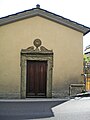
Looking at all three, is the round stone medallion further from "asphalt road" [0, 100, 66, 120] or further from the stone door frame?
"asphalt road" [0, 100, 66, 120]

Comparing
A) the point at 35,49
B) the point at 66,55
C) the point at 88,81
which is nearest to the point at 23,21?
the point at 35,49

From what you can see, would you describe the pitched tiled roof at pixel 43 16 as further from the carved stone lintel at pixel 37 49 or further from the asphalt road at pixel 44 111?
the asphalt road at pixel 44 111

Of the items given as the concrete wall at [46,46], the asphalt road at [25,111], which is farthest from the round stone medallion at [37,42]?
the asphalt road at [25,111]

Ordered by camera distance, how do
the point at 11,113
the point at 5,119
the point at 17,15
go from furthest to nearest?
the point at 17,15 < the point at 11,113 < the point at 5,119

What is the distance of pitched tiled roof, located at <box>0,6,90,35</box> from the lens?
17.8m

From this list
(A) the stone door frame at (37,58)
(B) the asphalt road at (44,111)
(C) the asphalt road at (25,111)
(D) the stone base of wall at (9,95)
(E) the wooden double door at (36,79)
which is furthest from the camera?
(E) the wooden double door at (36,79)

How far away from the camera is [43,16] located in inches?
719

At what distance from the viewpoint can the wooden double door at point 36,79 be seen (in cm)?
1823

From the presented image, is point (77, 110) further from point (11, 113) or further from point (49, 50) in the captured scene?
point (49, 50)

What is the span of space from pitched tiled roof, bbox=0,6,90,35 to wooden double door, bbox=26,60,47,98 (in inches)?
105

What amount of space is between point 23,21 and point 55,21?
6.39ft

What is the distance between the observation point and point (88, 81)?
20.9m

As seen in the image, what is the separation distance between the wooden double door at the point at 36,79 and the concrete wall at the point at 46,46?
66 cm

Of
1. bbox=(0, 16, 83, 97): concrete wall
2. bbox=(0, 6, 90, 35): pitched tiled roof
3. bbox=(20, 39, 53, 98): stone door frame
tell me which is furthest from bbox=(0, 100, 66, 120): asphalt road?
bbox=(0, 6, 90, 35): pitched tiled roof
